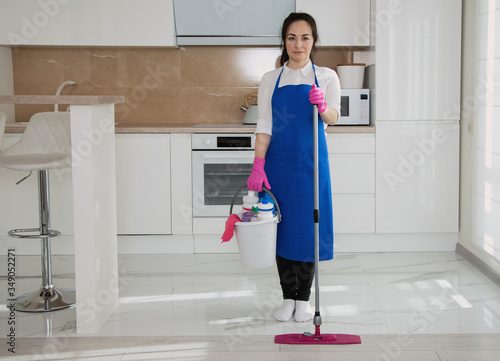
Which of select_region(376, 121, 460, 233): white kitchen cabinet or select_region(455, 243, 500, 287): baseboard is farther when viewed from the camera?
select_region(376, 121, 460, 233): white kitchen cabinet

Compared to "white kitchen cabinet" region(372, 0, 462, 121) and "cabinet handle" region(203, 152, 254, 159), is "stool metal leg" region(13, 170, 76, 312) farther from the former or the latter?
"white kitchen cabinet" region(372, 0, 462, 121)

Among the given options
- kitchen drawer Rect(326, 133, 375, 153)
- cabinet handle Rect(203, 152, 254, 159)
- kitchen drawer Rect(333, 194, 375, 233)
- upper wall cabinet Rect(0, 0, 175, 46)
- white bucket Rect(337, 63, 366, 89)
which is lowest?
kitchen drawer Rect(333, 194, 375, 233)

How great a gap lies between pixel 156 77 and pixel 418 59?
1806 millimetres

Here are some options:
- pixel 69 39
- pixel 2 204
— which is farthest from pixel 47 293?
pixel 69 39

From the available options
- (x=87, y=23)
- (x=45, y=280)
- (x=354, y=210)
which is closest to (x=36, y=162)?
(x=45, y=280)

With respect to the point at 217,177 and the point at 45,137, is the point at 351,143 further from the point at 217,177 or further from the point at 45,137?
the point at 45,137

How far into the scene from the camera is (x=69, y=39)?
4.32 m

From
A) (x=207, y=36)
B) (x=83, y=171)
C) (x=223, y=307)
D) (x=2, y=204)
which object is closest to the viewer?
(x=83, y=171)

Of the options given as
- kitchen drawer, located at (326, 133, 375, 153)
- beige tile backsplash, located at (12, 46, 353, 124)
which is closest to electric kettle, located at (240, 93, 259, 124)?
beige tile backsplash, located at (12, 46, 353, 124)

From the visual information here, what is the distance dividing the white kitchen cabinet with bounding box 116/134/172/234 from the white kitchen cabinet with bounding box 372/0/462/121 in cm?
138

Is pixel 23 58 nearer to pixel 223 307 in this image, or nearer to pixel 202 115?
pixel 202 115

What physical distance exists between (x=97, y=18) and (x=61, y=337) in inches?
90.8

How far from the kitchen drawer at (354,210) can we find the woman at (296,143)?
1324 mm

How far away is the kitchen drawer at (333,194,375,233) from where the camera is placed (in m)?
4.15
